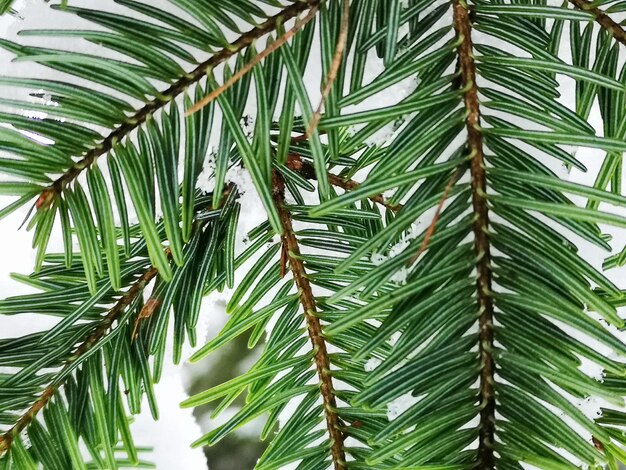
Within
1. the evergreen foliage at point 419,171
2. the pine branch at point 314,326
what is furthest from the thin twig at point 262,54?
the pine branch at point 314,326

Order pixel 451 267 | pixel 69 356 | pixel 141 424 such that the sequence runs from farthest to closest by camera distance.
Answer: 1. pixel 141 424
2. pixel 69 356
3. pixel 451 267

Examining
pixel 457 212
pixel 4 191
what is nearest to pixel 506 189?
pixel 457 212

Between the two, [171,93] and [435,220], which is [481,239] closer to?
[435,220]

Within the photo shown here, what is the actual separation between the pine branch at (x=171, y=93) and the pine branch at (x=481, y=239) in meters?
0.08

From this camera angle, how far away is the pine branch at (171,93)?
0.98ft

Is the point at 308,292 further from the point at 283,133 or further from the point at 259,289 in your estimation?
the point at 283,133

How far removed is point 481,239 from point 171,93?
0.57ft

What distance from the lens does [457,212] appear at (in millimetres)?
278

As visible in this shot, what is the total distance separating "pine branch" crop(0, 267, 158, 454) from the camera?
1.26 feet

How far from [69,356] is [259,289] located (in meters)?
0.13

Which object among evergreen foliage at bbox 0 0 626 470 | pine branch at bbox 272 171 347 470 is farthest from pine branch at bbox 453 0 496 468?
pine branch at bbox 272 171 347 470

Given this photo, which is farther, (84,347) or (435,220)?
(84,347)

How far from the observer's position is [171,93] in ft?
1.01

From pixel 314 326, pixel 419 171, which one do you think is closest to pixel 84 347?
pixel 314 326
